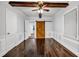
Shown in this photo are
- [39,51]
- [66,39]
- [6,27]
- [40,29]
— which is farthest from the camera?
[40,29]

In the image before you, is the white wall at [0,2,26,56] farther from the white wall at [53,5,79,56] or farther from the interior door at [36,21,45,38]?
the interior door at [36,21,45,38]

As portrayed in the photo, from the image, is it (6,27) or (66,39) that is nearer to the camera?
(6,27)

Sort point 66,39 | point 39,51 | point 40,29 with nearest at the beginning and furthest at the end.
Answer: point 39,51 < point 66,39 < point 40,29

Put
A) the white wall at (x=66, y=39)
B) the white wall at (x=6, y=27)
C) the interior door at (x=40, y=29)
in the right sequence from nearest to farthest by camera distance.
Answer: the white wall at (x=6, y=27) < the white wall at (x=66, y=39) < the interior door at (x=40, y=29)

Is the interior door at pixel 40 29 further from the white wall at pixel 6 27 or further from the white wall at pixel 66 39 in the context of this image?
the white wall at pixel 6 27

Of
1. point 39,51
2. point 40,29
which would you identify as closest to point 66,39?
point 39,51

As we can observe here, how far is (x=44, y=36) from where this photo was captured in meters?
11.1

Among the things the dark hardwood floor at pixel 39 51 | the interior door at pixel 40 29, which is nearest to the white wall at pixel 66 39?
the dark hardwood floor at pixel 39 51

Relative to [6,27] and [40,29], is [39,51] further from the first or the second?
[40,29]

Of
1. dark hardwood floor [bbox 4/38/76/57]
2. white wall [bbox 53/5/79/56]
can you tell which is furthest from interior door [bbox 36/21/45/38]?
dark hardwood floor [bbox 4/38/76/57]

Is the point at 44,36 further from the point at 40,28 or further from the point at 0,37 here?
the point at 0,37

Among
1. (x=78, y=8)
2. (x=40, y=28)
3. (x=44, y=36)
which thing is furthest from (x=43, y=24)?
(x=78, y=8)

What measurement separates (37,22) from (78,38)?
7.33 meters

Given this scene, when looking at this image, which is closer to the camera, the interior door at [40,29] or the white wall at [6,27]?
the white wall at [6,27]
